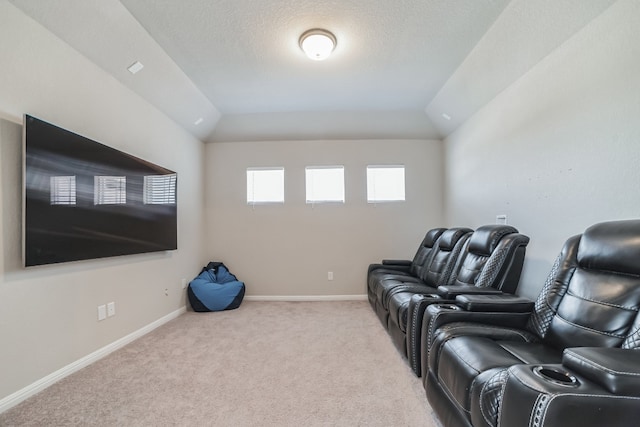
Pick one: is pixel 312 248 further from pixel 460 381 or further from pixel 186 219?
pixel 460 381

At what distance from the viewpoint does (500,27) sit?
234 centimetres

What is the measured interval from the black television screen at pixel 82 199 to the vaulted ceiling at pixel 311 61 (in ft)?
2.50

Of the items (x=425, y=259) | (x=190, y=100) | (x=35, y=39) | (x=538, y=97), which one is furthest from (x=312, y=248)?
(x=35, y=39)

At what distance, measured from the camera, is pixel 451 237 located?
10.6 feet

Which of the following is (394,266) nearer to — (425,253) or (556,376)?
(425,253)

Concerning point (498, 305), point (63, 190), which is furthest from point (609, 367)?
point (63, 190)

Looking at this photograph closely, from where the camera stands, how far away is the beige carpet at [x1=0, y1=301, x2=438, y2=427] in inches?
68.1

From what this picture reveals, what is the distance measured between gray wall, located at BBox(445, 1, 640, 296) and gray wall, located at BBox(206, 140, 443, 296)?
1.33 m

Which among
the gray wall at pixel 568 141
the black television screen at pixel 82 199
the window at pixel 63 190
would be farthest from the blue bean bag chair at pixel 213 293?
the gray wall at pixel 568 141

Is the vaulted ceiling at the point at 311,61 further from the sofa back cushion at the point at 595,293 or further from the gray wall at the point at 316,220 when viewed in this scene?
the sofa back cushion at the point at 595,293

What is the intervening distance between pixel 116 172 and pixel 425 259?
3.33 metres

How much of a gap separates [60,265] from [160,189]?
51.1 inches

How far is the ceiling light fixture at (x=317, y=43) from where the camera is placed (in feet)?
8.01

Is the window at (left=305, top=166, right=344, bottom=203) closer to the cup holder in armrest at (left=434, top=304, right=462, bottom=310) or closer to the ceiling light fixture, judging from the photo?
the ceiling light fixture
